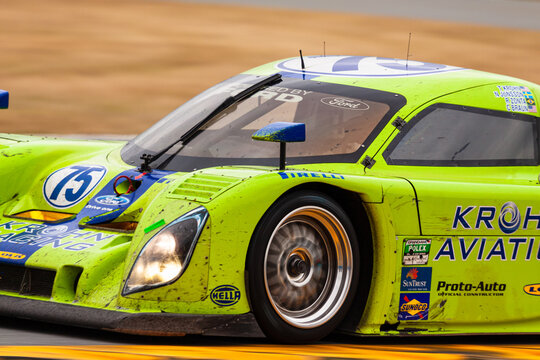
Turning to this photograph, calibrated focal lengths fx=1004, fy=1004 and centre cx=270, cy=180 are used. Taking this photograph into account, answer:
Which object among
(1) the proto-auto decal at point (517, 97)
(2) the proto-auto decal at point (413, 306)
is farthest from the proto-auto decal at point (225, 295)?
(1) the proto-auto decal at point (517, 97)

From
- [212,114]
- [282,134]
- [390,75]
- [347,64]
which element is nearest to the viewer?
[282,134]

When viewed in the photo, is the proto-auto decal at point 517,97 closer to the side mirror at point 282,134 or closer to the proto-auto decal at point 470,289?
the proto-auto decal at point 470,289

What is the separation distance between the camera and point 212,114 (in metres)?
5.89

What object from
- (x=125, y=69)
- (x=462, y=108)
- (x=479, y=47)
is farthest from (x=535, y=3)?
(x=462, y=108)

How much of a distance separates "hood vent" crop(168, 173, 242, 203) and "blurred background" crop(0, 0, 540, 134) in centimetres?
1170

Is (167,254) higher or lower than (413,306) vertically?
higher

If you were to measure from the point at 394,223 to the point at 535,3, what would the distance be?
31.0 m

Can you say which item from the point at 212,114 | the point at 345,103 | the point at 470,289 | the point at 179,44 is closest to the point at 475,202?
the point at 470,289

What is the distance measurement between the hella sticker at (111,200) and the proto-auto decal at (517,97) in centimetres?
233

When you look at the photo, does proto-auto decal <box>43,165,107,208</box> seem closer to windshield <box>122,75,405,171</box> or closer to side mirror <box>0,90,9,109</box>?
windshield <box>122,75,405,171</box>

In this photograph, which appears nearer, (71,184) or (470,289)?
(470,289)

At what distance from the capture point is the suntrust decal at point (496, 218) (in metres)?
5.12

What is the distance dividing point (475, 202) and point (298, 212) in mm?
1115

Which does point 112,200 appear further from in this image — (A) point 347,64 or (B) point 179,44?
(B) point 179,44
